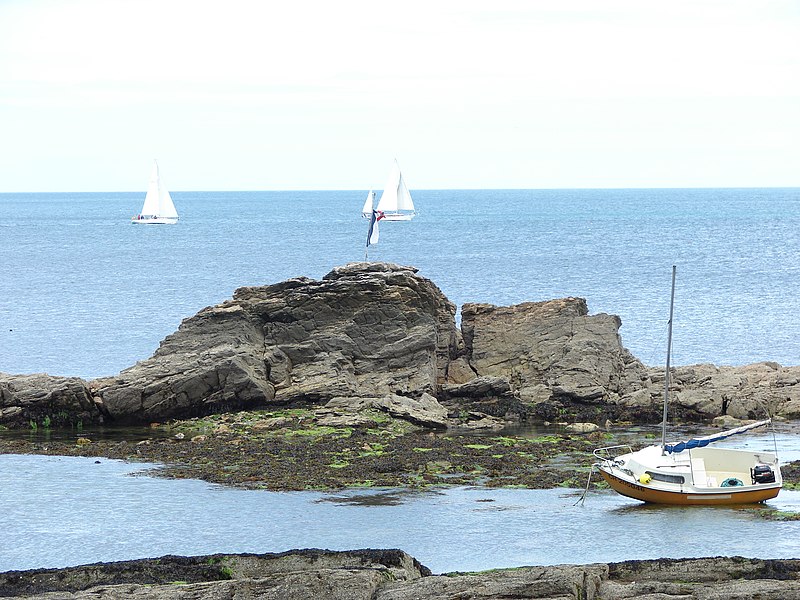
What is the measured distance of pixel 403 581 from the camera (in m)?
22.2

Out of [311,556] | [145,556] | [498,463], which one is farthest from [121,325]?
[311,556]

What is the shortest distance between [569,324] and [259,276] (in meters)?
64.3

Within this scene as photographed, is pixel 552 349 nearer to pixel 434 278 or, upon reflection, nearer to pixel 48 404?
pixel 48 404

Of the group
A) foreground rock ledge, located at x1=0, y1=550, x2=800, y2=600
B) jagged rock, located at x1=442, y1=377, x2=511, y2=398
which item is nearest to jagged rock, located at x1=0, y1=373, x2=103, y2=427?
jagged rock, located at x1=442, y1=377, x2=511, y2=398

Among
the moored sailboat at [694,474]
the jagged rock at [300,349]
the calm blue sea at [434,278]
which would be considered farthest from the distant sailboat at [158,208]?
the moored sailboat at [694,474]

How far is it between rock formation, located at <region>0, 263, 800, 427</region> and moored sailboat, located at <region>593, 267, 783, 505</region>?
923 cm

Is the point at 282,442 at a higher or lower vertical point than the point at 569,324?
lower

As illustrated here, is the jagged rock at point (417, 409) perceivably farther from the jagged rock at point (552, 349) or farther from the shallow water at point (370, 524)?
the shallow water at point (370, 524)

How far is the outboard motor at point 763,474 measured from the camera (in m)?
35.6

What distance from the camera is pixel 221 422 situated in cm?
4584

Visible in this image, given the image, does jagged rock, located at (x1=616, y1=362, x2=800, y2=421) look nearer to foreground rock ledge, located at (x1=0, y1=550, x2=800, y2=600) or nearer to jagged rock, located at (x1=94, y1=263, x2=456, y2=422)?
jagged rock, located at (x1=94, y1=263, x2=456, y2=422)

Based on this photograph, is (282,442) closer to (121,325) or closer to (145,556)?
(145,556)

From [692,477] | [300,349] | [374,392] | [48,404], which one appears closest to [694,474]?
[692,477]

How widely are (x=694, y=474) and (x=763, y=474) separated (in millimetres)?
2179
